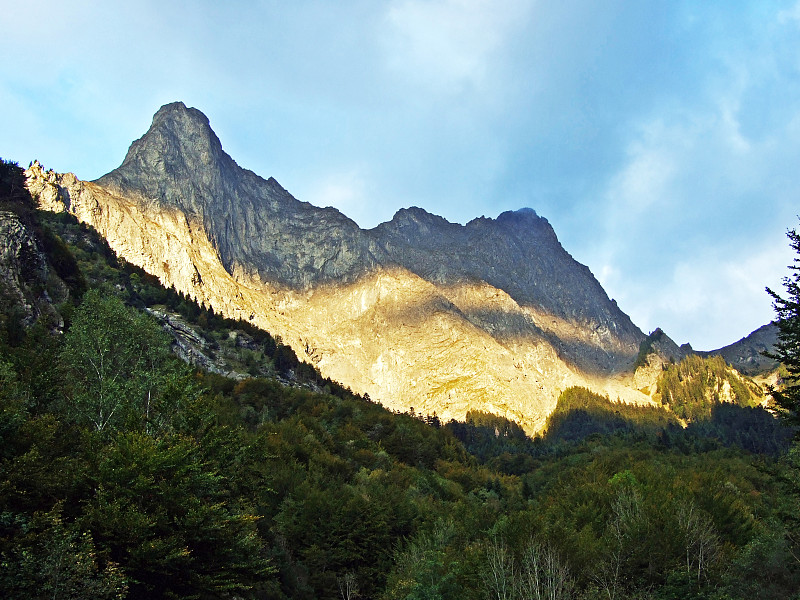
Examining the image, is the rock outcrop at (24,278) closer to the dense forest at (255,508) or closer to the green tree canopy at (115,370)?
the dense forest at (255,508)

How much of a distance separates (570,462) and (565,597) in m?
99.4

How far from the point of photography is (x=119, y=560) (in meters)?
26.8

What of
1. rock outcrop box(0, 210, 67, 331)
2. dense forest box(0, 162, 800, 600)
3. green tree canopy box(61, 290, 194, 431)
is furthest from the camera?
rock outcrop box(0, 210, 67, 331)

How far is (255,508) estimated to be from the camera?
1907 inches

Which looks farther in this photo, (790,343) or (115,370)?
(115,370)

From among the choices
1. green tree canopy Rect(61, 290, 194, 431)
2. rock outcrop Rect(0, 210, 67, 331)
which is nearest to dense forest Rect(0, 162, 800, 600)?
green tree canopy Rect(61, 290, 194, 431)

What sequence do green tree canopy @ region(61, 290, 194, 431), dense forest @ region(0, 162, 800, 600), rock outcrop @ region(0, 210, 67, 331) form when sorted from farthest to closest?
rock outcrop @ region(0, 210, 67, 331) → green tree canopy @ region(61, 290, 194, 431) → dense forest @ region(0, 162, 800, 600)

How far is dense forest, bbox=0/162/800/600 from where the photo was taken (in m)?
26.4

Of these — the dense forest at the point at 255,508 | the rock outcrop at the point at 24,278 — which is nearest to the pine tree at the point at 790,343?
the dense forest at the point at 255,508

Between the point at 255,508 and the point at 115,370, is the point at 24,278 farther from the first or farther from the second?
the point at 255,508

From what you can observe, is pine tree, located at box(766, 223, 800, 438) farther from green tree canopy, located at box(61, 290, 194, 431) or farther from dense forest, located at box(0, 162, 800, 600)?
green tree canopy, located at box(61, 290, 194, 431)

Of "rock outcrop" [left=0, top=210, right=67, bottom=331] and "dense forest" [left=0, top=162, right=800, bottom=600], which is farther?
"rock outcrop" [left=0, top=210, right=67, bottom=331]

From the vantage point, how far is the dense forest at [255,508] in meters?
26.4

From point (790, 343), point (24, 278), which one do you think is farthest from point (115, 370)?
point (790, 343)
